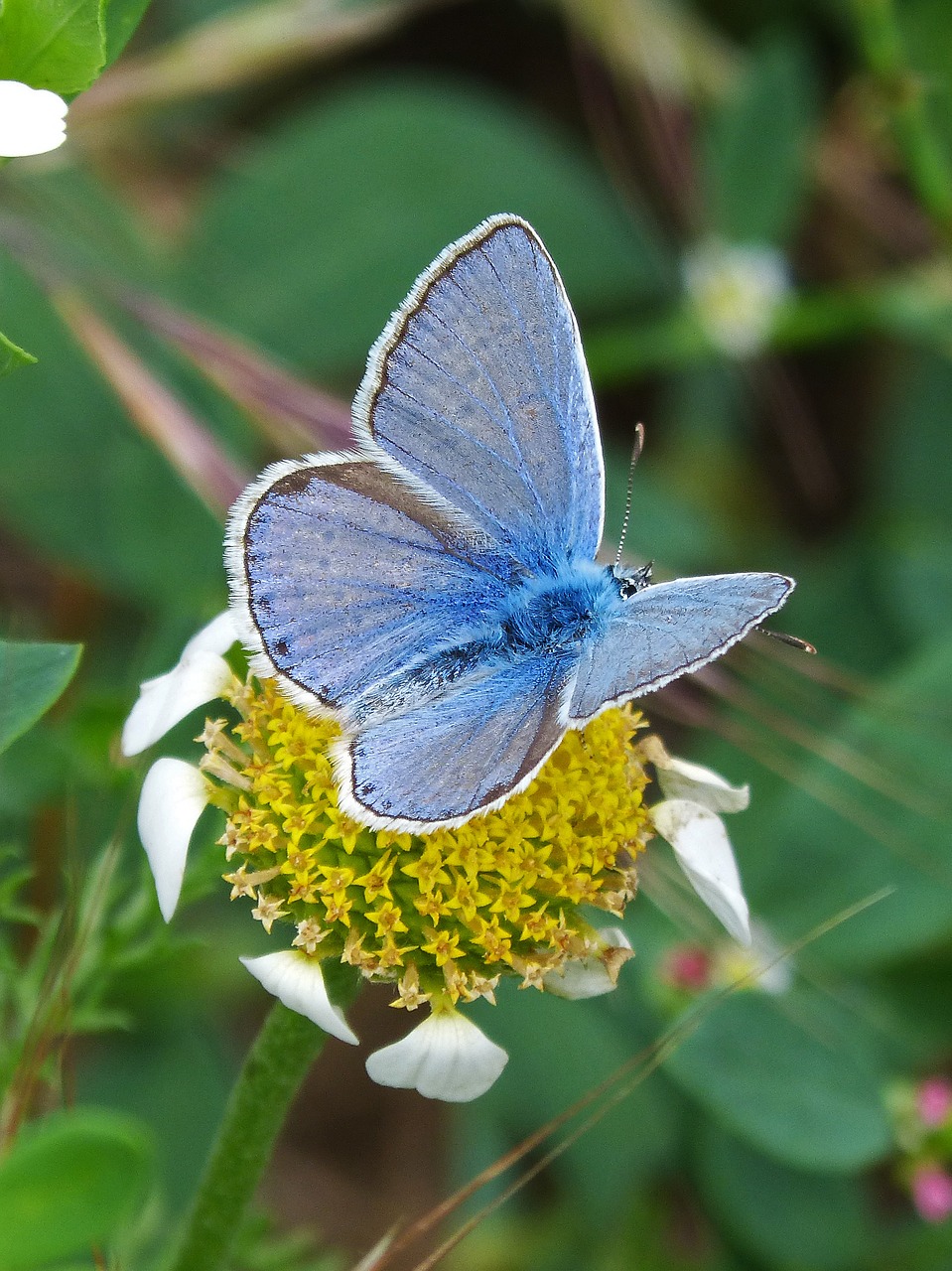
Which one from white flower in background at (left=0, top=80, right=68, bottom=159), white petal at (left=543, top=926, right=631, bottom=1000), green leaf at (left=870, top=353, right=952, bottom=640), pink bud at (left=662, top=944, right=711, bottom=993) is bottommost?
green leaf at (left=870, top=353, right=952, bottom=640)

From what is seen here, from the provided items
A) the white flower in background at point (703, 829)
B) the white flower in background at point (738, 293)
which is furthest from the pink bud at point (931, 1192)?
the white flower in background at point (738, 293)

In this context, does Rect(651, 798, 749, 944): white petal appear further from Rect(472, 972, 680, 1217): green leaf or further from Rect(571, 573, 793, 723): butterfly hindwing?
Rect(472, 972, 680, 1217): green leaf

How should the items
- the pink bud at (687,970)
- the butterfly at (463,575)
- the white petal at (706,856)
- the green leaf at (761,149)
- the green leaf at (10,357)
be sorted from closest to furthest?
the green leaf at (10,357) → the butterfly at (463,575) → the white petal at (706,856) → the pink bud at (687,970) → the green leaf at (761,149)

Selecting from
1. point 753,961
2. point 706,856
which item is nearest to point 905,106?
point 753,961

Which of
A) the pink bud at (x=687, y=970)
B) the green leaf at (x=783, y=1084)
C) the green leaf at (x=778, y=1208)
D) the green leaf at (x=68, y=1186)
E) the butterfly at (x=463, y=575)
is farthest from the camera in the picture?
the green leaf at (x=778, y=1208)

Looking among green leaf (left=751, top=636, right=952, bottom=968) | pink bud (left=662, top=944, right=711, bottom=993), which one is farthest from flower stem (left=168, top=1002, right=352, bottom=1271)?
green leaf (left=751, top=636, right=952, bottom=968)

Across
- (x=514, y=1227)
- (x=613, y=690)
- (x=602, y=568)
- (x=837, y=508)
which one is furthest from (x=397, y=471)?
(x=837, y=508)

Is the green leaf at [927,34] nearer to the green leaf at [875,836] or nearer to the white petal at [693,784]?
the green leaf at [875,836]
